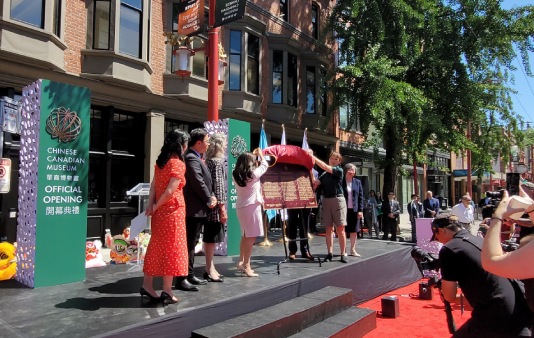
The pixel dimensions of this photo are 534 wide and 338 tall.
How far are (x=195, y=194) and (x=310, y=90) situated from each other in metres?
14.1

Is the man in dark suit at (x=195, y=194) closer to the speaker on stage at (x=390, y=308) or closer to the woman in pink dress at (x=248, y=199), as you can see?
the woman in pink dress at (x=248, y=199)

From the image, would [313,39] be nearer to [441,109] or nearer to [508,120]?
[441,109]

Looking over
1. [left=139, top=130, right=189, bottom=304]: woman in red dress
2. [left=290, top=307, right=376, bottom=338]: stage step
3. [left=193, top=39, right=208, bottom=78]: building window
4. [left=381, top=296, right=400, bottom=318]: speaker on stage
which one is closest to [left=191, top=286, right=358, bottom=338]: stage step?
[left=290, top=307, right=376, bottom=338]: stage step

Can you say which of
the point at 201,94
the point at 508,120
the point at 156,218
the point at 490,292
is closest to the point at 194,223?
the point at 156,218

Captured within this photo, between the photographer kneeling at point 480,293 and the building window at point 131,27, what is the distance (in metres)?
10.2

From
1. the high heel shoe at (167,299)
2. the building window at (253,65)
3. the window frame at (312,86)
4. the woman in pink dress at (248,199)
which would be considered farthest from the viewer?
the window frame at (312,86)

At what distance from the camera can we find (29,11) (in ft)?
29.7

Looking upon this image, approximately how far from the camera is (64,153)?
4613 mm

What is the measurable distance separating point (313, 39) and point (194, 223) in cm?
1479

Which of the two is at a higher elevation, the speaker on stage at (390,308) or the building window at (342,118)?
the building window at (342,118)

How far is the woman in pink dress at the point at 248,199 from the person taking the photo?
15.9ft

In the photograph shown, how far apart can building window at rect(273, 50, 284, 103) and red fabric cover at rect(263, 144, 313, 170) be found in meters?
9.92

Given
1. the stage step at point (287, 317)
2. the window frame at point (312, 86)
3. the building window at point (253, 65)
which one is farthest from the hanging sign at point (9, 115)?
the window frame at point (312, 86)

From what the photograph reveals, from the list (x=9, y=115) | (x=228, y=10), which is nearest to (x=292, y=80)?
(x=228, y=10)
